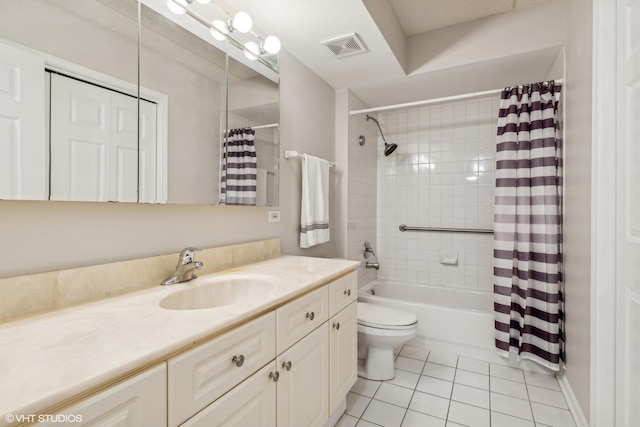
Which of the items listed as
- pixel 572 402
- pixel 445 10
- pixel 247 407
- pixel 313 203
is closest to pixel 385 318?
pixel 313 203

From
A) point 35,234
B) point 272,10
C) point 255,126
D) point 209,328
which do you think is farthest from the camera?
point 255,126

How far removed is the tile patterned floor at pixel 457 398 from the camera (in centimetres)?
157

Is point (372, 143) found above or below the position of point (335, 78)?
below

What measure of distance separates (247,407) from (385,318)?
1.29 meters

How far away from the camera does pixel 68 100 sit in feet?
3.04

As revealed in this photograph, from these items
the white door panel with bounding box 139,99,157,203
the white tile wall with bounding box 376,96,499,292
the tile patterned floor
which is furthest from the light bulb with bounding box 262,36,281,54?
the tile patterned floor

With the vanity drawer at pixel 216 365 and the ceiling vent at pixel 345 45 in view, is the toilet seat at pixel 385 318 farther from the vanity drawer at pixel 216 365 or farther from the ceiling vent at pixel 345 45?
the ceiling vent at pixel 345 45

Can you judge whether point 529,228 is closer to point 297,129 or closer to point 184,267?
point 297,129

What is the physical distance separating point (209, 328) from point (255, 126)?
4.05ft

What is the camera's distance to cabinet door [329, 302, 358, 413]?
1395 millimetres

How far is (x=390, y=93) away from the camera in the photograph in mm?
2715

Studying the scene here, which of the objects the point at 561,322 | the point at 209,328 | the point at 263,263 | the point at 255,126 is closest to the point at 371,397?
the point at 263,263

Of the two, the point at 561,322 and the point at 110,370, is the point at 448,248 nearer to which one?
the point at 561,322

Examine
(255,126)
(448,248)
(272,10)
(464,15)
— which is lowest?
(448,248)
